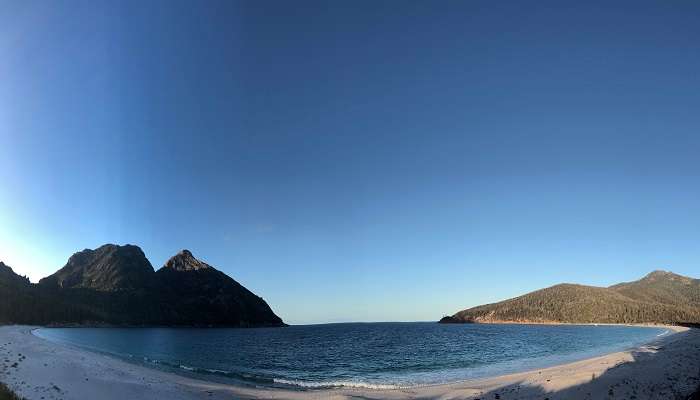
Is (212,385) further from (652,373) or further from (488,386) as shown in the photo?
(652,373)

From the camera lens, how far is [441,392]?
35.5m

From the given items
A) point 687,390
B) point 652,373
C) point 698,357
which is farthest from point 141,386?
point 698,357

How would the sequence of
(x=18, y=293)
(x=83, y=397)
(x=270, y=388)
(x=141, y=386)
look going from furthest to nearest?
(x=18, y=293)
(x=270, y=388)
(x=141, y=386)
(x=83, y=397)

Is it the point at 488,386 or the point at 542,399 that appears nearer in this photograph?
the point at 542,399

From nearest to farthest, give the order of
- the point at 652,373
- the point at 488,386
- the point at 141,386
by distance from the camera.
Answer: the point at 652,373 → the point at 141,386 → the point at 488,386

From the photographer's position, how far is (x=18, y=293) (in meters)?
194

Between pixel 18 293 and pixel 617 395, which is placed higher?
pixel 18 293

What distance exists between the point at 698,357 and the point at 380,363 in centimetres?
3849

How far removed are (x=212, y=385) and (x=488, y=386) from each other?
86.9 feet

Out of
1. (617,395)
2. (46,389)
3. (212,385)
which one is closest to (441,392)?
(617,395)

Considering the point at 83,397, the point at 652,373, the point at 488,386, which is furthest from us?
the point at 488,386

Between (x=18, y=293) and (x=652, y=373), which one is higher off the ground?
(x=18, y=293)

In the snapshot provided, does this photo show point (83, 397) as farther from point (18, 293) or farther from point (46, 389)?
point (18, 293)

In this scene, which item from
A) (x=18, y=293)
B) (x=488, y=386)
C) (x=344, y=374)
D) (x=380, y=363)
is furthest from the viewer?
(x=18, y=293)
